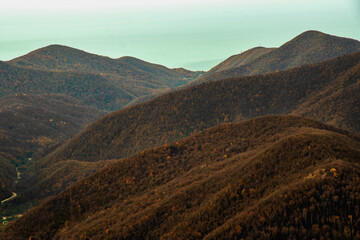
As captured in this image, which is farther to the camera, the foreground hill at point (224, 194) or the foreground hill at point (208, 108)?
the foreground hill at point (208, 108)

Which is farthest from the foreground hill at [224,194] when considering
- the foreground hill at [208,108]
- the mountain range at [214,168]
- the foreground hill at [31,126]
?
the foreground hill at [31,126]

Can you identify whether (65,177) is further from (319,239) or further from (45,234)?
(319,239)

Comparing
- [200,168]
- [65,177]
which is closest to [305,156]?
[200,168]

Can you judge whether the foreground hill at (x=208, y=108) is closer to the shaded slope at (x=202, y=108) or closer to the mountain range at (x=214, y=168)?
the shaded slope at (x=202, y=108)

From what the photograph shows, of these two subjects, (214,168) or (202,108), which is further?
(202,108)

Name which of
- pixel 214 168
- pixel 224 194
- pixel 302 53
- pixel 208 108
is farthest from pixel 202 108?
pixel 302 53

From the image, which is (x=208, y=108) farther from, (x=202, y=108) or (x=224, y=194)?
(x=224, y=194)
